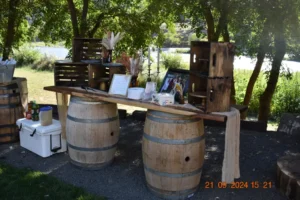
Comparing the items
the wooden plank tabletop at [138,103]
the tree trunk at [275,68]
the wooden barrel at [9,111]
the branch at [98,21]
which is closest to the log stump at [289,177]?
the wooden plank tabletop at [138,103]

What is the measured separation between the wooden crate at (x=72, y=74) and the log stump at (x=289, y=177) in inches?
107

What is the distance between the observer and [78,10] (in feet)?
26.8

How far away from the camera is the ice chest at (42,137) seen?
16.0 feet

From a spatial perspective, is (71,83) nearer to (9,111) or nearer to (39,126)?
(39,126)

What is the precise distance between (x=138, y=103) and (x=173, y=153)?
666 millimetres

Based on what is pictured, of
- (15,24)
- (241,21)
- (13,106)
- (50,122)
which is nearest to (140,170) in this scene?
(50,122)

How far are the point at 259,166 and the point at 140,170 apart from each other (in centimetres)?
167

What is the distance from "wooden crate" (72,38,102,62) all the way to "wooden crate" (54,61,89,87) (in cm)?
35

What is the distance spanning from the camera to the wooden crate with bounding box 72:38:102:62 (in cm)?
493

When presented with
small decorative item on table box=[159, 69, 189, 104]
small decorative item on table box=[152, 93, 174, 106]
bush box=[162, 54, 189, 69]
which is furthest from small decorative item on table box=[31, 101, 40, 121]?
bush box=[162, 54, 189, 69]

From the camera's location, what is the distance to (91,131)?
4.25 m

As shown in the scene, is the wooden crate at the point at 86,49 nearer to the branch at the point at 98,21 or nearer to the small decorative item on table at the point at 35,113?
the small decorative item on table at the point at 35,113

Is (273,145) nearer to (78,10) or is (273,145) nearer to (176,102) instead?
(176,102)
